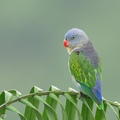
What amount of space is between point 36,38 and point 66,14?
5818 millimetres

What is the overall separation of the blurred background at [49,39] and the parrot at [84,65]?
66.2 ft

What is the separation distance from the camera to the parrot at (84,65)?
4.23 m

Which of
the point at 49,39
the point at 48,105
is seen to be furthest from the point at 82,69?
the point at 49,39

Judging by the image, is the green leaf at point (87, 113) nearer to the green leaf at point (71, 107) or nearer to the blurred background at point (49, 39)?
the green leaf at point (71, 107)

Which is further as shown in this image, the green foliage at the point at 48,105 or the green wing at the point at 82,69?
the green wing at the point at 82,69

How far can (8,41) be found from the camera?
4275 cm

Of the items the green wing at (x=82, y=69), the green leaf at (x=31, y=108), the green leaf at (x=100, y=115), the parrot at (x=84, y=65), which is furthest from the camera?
the green wing at (x=82, y=69)

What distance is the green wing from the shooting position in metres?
4.38

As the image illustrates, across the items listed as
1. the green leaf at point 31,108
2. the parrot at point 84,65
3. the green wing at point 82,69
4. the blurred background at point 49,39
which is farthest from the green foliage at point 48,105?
the blurred background at point 49,39

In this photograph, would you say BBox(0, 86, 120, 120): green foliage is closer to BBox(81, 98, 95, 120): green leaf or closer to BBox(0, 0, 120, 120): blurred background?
BBox(81, 98, 95, 120): green leaf

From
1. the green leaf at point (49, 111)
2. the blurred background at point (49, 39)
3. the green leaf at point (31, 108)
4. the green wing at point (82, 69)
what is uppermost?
the blurred background at point (49, 39)

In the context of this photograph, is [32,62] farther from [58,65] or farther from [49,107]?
[49,107]

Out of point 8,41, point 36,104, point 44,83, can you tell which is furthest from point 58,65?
point 36,104

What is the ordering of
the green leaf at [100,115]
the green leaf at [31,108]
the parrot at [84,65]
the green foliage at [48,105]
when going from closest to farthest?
the green foliage at [48,105]
the green leaf at [31,108]
the green leaf at [100,115]
the parrot at [84,65]
